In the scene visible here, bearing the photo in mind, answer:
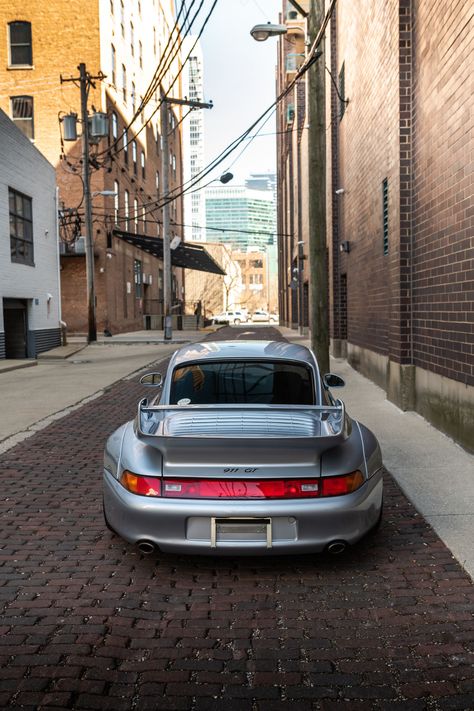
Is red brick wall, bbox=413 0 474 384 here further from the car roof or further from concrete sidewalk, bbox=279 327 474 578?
the car roof

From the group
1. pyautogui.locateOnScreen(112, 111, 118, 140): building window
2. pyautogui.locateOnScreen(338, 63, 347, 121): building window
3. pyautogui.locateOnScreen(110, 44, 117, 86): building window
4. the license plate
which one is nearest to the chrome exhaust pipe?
the license plate

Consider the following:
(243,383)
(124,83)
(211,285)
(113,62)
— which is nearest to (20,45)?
(113,62)

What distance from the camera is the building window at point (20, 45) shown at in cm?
3484

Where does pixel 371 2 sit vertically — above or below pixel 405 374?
above

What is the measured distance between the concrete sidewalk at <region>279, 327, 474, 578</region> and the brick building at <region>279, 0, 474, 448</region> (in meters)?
0.28

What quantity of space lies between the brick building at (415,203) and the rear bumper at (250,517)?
152 inches

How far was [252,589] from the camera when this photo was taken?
3.85 meters

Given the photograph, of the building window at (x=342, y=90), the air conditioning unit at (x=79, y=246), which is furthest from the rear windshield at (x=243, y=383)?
the air conditioning unit at (x=79, y=246)

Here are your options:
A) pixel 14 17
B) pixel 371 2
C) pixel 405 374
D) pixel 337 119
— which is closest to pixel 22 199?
pixel 337 119

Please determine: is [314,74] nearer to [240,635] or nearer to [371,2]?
[371,2]

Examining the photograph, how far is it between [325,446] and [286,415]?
491 mm

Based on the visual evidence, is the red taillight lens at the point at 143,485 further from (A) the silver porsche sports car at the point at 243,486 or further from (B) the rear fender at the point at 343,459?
(B) the rear fender at the point at 343,459

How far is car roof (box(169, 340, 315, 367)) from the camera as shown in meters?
4.88

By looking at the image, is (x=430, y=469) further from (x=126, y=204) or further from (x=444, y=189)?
(x=126, y=204)
